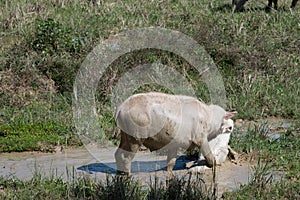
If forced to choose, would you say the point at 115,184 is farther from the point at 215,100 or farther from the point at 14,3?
the point at 14,3

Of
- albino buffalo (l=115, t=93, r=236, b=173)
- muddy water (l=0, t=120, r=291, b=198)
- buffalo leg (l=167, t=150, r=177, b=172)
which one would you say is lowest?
muddy water (l=0, t=120, r=291, b=198)

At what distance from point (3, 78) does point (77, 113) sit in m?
2.11

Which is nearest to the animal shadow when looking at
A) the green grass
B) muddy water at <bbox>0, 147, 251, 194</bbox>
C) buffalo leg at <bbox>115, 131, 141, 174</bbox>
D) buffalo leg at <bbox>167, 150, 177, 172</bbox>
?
muddy water at <bbox>0, 147, 251, 194</bbox>

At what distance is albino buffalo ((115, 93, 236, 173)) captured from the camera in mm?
7293

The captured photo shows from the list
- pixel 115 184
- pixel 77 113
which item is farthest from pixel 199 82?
pixel 115 184

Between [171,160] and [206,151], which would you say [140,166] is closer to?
[171,160]

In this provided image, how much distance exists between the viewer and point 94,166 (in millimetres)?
8289

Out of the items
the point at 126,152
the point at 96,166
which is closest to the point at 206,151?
the point at 126,152

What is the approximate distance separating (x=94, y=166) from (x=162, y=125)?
1.40 m

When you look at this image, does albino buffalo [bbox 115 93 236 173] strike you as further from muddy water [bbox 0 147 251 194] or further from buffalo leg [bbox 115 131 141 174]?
muddy water [bbox 0 147 251 194]

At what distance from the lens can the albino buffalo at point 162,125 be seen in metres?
7.29

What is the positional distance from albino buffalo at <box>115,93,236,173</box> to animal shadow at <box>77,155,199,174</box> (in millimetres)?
398

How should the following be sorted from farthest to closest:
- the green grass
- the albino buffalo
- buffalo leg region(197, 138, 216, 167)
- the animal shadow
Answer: the green grass → the animal shadow → buffalo leg region(197, 138, 216, 167) → the albino buffalo

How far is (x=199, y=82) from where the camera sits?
1229cm
